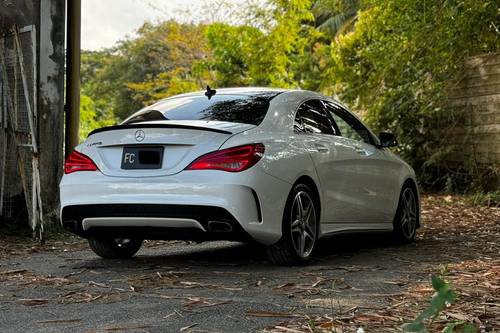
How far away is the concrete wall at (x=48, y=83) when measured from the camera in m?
9.80

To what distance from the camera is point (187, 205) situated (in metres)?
6.36

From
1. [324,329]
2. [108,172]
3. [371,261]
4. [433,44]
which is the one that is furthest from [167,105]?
[433,44]

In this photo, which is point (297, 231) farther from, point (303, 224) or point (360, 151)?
point (360, 151)

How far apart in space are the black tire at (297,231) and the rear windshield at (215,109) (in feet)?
2.23

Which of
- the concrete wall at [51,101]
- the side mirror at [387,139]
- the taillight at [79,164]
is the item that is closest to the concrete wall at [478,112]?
the side mirror at [387,139]

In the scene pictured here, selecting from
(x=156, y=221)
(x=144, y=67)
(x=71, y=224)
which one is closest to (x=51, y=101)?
(x=71, y=224)

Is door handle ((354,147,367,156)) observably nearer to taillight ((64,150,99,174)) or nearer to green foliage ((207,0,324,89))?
taillight ((64,150,99,174))

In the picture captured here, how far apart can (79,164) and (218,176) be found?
124 cm

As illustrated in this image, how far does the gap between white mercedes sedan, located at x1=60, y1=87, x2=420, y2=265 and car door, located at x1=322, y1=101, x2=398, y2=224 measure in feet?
0.08

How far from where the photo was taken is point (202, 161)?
20.9 feet

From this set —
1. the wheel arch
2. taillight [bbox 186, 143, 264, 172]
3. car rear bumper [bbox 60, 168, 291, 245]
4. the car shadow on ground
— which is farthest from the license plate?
the wheel arch

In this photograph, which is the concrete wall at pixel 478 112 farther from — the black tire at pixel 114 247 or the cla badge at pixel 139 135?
the cla badge at pixel 139 135

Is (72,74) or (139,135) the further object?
(72,74)

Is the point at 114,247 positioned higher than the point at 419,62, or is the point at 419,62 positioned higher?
the point at 419,62
